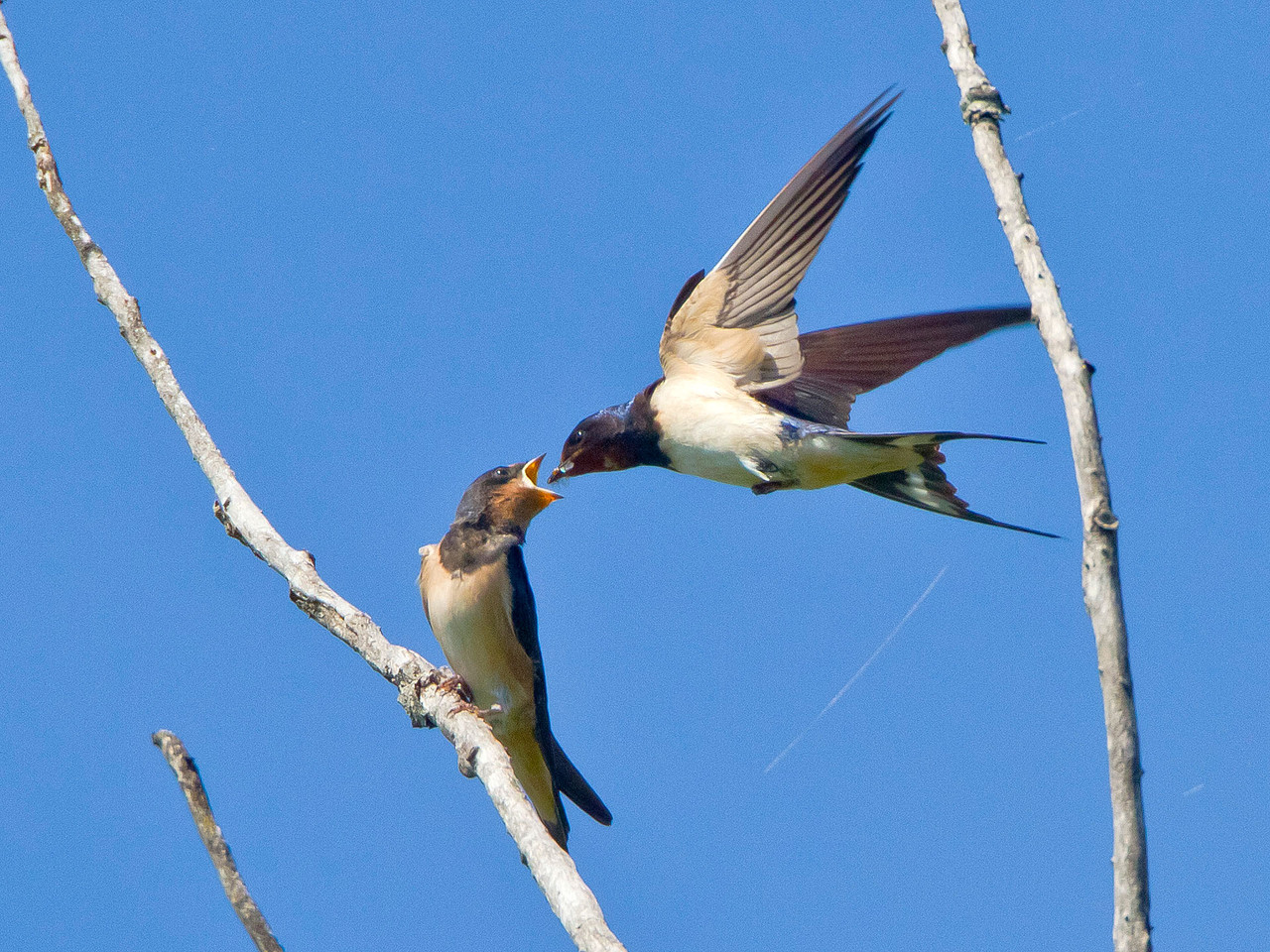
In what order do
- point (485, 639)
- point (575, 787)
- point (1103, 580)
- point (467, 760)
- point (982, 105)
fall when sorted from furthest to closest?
1. point (575, 787)
2. point (485, 639)
3. point (467, 760)
4. point (982, 105)
5. point (1103, 580)

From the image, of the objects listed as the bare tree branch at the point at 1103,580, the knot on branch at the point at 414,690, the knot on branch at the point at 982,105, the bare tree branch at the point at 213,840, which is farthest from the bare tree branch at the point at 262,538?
the knot on branch at the point at 982,105

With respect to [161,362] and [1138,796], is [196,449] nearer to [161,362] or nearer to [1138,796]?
[161,362]

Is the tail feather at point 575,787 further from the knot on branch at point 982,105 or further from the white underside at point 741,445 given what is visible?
the knot on branch at point 982,105

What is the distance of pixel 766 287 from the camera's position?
15.7 feet

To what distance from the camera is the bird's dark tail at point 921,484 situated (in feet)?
14.3

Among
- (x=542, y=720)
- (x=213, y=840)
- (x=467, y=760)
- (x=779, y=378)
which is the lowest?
(x=213, y=840)

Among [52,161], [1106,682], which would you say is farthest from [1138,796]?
[52,161]

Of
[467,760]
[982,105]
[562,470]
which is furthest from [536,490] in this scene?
[982,105]

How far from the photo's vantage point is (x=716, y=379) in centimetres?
495

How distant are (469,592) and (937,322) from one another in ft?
6.69

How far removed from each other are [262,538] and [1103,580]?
95.0 inches

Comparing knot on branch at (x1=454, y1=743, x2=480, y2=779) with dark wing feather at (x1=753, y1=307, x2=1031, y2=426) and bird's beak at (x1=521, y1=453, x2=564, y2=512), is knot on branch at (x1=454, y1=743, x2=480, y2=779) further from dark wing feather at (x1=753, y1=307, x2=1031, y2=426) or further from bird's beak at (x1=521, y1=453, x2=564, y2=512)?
dark wing feather at (x1=753, y1=307, x2=1031, y2=426)

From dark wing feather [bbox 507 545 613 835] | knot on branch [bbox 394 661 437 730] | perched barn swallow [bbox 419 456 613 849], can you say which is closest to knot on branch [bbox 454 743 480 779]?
knot on branch [bbox 394 661 437 730]

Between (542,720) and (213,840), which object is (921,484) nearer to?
(542,720)
